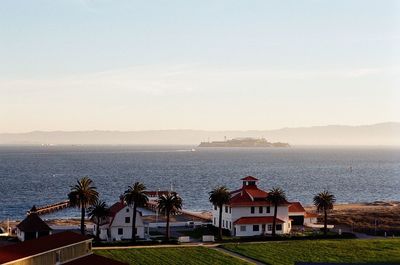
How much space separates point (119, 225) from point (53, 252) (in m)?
32.3

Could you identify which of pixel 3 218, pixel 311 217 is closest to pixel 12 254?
pixel 311 217

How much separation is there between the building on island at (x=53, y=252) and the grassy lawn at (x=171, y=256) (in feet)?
32.9

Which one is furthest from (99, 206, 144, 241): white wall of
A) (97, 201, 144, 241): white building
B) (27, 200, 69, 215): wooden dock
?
(27, 200, 69, 215): wooden dock

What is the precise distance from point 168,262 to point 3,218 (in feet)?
219

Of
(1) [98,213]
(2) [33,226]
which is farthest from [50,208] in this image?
(2) [33,226]

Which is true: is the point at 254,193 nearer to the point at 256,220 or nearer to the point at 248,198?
the point at 248,198

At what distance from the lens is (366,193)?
19525 cm

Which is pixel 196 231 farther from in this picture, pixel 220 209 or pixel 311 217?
pixel 311 217

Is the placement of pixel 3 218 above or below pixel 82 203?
below

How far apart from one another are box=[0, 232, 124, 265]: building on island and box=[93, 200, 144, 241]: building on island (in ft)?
86.5

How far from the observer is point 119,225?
281 ft

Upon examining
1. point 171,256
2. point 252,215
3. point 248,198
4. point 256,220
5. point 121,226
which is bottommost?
point 171,256

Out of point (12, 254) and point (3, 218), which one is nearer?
point (12, 254)

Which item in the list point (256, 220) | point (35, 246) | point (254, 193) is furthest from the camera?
point (254, 193)
